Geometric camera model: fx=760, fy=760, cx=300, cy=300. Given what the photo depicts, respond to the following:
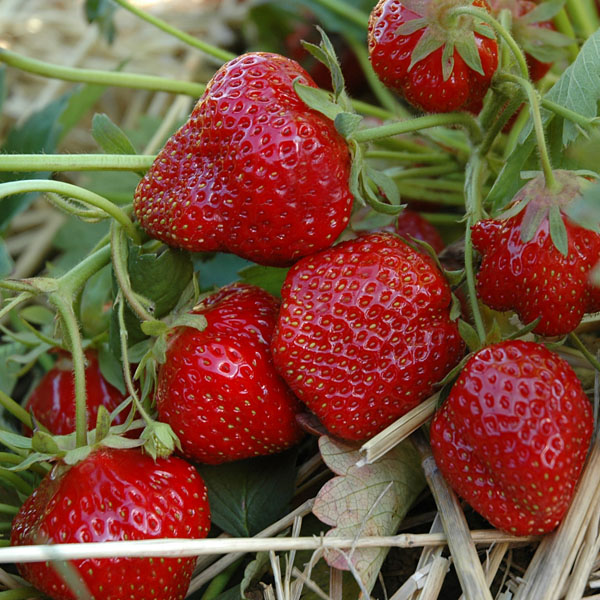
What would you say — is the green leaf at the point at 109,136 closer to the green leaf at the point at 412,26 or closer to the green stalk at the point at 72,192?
the green stalk at the point at 72,192

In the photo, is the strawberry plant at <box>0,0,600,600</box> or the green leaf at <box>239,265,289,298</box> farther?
the green leaf at <box>239,265,289,298</box>

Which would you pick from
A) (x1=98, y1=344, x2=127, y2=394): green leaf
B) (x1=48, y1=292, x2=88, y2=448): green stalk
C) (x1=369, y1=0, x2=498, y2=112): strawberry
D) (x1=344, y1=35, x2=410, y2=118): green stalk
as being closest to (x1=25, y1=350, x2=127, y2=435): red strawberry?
(x1=98, y1=344, x2=127, y2=394): green leaf

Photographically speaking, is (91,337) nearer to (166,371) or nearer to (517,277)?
(166,371)

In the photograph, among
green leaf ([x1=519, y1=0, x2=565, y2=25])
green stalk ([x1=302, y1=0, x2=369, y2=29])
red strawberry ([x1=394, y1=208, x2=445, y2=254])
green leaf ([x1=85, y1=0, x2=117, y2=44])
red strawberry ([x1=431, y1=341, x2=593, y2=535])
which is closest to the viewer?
red strawberry ([x1=431, y1=341, x2=593, y2=535])

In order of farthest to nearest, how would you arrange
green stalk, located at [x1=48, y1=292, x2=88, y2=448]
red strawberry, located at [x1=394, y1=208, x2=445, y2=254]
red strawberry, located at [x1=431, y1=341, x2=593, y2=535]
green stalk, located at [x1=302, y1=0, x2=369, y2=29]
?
green stalk, located at [x1=302, y1=0, x2=369, y2=29]
red strawberry, located at [x1=394, y1=208, x2=445, y2=254]
green stalk, located at [x1=48, y1=292, x2=88, y2=448]
red strawberry, located at [x1=431, y1=341, x2=593, y2=535]

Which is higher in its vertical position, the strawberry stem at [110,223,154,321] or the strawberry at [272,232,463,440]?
the strawberry at [272,232,463,440]

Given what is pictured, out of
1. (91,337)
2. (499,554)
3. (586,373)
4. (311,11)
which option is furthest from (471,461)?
(311,11)

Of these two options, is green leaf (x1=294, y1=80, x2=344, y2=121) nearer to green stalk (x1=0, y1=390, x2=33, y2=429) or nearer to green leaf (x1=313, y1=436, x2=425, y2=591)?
green leaf (x1=313, y1=436, x2=425, y2=591)
